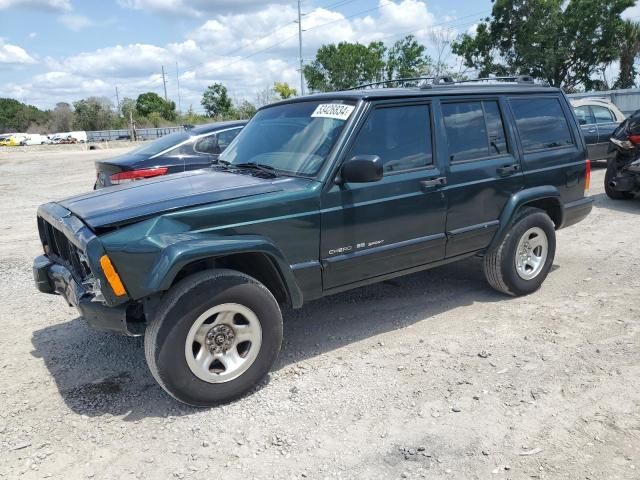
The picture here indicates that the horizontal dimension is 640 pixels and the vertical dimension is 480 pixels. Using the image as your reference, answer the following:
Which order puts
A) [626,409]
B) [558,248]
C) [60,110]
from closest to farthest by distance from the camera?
[626,409] → [558,248] → [60,110]

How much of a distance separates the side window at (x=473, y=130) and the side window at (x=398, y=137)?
254 millimetres

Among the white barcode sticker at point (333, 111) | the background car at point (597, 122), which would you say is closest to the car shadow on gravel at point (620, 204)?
the background car at point (597, 122)

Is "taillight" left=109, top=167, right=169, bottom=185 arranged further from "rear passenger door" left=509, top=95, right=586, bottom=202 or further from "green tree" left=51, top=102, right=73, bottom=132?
"green tree" left=51, top=102, right=73, bottom=132

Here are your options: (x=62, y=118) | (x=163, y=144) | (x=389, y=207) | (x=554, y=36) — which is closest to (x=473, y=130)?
(x=389, y=207)

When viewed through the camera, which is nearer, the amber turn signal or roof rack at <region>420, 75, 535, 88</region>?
the amber turn signal

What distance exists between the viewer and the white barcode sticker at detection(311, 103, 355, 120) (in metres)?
4.00

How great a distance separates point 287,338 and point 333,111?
6.19ft

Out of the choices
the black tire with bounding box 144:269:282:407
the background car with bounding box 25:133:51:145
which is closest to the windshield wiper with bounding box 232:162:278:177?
the black tire with bounding box 144:269:282:407

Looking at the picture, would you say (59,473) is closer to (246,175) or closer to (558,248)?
(246,175)

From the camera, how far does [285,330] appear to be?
462cm

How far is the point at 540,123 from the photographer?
521 cm

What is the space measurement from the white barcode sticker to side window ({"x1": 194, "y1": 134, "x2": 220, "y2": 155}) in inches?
167

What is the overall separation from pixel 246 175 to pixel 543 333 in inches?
108

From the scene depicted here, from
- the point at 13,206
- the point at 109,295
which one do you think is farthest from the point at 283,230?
the point at 13,206
